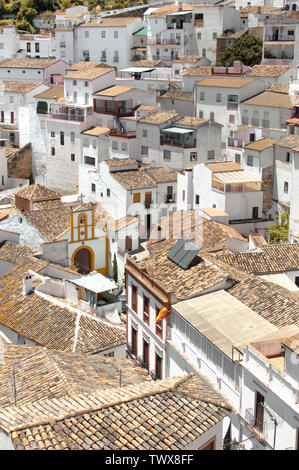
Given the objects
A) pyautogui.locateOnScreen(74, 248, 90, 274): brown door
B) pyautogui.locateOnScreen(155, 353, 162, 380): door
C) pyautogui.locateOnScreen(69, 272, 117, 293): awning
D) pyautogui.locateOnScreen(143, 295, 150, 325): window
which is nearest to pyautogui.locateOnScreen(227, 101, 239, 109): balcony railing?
pyautogui.locateOnScreen(74, 248, 90, 274): brown door

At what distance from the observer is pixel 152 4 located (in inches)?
2751

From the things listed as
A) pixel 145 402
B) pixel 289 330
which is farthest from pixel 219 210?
pixel 145 402

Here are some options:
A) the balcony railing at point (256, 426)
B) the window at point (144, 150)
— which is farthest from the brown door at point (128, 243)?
the balcony railing at point (256, 426)

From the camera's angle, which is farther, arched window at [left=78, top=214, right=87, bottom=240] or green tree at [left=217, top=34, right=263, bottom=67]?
green tree at [left=217, top=34, right=263, bottom=67]

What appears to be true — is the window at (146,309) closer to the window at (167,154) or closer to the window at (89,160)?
the window at (167,154)

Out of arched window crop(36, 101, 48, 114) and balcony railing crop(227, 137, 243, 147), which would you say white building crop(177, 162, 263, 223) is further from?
arched window crop(36, 101, 48, 114)

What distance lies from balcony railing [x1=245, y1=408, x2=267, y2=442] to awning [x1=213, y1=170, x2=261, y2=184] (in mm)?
21521

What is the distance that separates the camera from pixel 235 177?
37.5m

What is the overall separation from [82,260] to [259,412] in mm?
22642

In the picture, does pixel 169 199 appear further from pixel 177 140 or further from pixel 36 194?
pixel 36 194

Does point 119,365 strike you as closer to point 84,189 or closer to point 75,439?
point 75,439

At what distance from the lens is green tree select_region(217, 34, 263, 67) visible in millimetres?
55000

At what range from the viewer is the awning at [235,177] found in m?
36.9

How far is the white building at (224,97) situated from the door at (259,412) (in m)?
31.7
